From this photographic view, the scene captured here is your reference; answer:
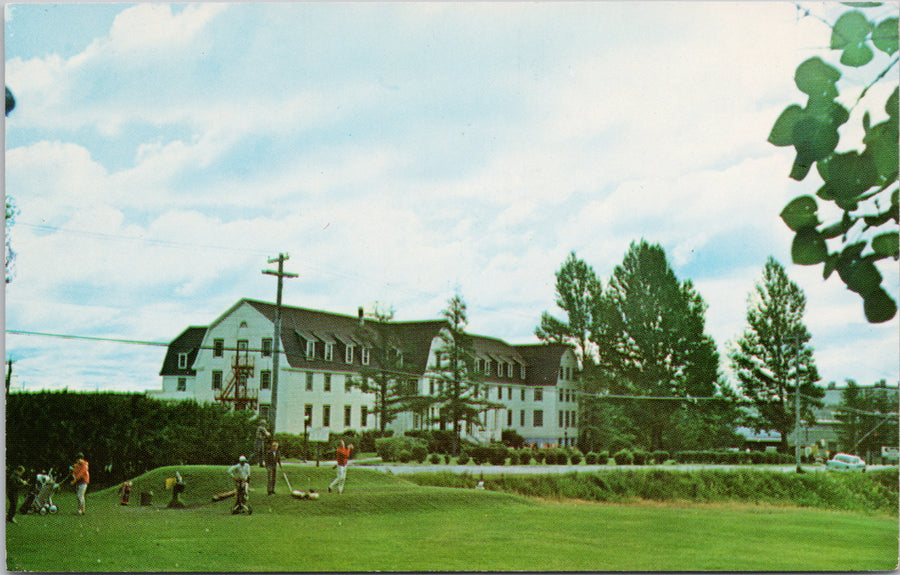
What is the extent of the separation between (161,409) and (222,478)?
93cm

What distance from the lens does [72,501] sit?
6.65 m

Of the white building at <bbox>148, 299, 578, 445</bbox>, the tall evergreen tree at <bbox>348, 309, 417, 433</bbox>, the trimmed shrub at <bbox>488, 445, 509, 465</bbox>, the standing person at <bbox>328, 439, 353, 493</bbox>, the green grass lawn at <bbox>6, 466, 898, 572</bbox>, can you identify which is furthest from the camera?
the trimmed shrub at <bbox>488, 445, 509, 465</bbox>

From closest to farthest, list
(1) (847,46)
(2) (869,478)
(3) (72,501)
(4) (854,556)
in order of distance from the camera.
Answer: (1) (847,46) → (4) (854,556) → (3) (72,501) → (2) (869,478)

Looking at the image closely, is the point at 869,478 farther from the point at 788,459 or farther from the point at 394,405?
the point at 394,405

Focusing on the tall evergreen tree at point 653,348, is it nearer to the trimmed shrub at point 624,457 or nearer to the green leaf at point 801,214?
the trimmed shrub at point 624,457

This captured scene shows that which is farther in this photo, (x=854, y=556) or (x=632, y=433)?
(x=632, y=433)

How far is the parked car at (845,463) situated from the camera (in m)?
7.34

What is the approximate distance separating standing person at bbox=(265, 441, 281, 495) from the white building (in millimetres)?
199

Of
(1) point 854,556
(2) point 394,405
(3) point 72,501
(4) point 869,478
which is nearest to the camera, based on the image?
(1) point 854,556

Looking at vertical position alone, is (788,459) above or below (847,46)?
below

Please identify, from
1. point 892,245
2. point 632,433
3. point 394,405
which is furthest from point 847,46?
point 632,433

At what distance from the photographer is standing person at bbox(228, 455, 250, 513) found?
714cm

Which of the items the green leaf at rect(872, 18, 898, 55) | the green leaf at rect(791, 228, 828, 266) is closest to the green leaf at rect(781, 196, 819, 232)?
the green leaf at rect(791, 228, 828, 266)

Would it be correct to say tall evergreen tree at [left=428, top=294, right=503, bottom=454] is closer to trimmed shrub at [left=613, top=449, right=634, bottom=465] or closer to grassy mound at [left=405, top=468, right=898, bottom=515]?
grassy mound at [left=405, top=468, right=898, bottom=515]
